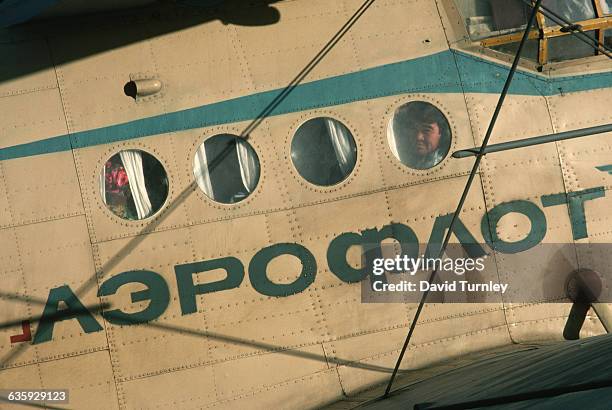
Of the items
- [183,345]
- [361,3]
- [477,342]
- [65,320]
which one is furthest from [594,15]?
[65,320]

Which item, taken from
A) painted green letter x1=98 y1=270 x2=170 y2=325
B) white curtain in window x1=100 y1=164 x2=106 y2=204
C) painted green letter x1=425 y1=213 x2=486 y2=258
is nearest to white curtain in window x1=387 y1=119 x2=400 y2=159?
painted green letter x1=425 y1=213 x2=486 y2=258

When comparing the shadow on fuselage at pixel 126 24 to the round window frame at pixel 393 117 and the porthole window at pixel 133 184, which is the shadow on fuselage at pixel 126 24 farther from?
the round window frame at pixel 393 117

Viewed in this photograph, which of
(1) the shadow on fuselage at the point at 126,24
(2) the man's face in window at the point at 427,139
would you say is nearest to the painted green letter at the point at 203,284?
(2) the man's face in window at the point at 427,139

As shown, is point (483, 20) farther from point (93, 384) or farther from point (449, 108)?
point (93, 384)

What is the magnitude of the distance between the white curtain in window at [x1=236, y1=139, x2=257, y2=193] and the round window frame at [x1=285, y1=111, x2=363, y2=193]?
34cm

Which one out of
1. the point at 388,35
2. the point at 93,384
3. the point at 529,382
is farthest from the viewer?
the point at 388,35

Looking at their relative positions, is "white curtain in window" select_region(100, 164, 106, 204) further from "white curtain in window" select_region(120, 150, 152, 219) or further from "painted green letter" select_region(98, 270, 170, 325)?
"painted green letter" select_region(98, 270, 170, 325)

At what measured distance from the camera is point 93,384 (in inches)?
286

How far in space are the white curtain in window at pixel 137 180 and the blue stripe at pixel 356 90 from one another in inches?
7.2

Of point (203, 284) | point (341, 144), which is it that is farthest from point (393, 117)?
point (203, 284)

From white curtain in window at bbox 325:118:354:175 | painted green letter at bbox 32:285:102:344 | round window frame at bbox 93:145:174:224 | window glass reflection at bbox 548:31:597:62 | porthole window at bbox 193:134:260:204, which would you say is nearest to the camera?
painted green letter at bbox 32:285:102:344

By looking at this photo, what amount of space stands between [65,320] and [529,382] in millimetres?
4415

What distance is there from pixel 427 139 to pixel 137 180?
2.87 metres

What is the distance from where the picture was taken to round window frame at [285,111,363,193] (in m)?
7.52
